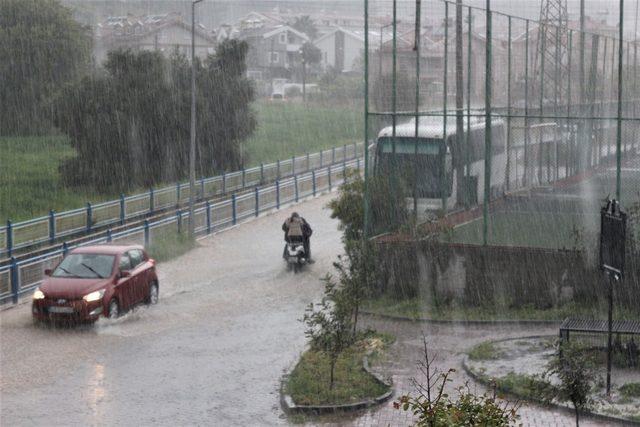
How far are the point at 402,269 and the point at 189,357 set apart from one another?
5022 mm

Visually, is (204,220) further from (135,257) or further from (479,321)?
(479,321)

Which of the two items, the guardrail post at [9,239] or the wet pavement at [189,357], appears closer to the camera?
the wet pavement at [189,357]

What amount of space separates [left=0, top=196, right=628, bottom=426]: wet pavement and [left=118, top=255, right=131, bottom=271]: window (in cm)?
79

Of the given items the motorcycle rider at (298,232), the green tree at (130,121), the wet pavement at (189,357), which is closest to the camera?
the wet pavement at (189,357)

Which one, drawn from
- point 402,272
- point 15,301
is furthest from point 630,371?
point 15,301

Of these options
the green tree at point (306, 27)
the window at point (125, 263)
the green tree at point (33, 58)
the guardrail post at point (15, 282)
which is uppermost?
the green tree at point (306, 27)

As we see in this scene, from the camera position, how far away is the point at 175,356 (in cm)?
1587

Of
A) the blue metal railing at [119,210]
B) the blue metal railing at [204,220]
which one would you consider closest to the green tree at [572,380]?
the blue metal railing at [204,220]

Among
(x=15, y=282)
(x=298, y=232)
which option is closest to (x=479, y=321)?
(x=298, y=232)

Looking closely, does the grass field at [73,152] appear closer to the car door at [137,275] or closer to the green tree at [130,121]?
the green tree at [130,121]

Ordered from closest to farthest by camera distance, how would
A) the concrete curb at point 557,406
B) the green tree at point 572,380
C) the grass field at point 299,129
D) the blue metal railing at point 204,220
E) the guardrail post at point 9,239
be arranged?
the green tree at point 572,380
the concrete curb at point 557,406
the blue metal railing at point 204,220
the guardrail post at point 9,239
the grass field at point 299,129

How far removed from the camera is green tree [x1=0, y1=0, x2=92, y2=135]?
205ft

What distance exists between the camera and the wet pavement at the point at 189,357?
12852mm

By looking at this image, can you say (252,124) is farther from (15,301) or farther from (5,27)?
(15,301)
